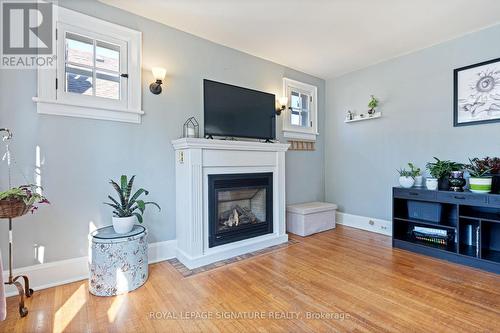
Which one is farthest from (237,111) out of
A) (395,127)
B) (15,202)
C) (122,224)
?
(395,127)

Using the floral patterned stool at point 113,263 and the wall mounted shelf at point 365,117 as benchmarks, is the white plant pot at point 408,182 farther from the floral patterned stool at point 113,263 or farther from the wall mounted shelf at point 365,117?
the floral patterned stool at point 113,263

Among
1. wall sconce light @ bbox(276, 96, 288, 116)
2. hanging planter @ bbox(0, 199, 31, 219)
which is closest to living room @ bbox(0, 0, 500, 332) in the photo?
hanging planter @ bbox(0, 199, 31, 219)

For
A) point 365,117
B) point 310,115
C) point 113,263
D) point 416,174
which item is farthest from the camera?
point 310,115

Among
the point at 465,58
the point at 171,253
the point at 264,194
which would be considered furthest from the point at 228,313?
the point at 465,58

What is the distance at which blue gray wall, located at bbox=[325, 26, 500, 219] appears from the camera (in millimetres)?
2881

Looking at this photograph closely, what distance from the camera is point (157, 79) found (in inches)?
101

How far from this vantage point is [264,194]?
10.4 ft

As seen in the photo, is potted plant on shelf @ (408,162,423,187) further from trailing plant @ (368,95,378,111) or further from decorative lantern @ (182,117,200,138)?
decorative lantern @ (182,117,200,138)

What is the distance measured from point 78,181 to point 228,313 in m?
1.75

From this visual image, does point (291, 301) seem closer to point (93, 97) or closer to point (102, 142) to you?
point (102, 142)

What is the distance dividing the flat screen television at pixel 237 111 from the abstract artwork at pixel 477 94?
7.41ft

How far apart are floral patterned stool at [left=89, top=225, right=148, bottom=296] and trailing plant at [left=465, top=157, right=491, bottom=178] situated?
3.43 meters

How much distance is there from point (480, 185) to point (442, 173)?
1.25 ft

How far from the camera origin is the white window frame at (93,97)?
2.09 meters
